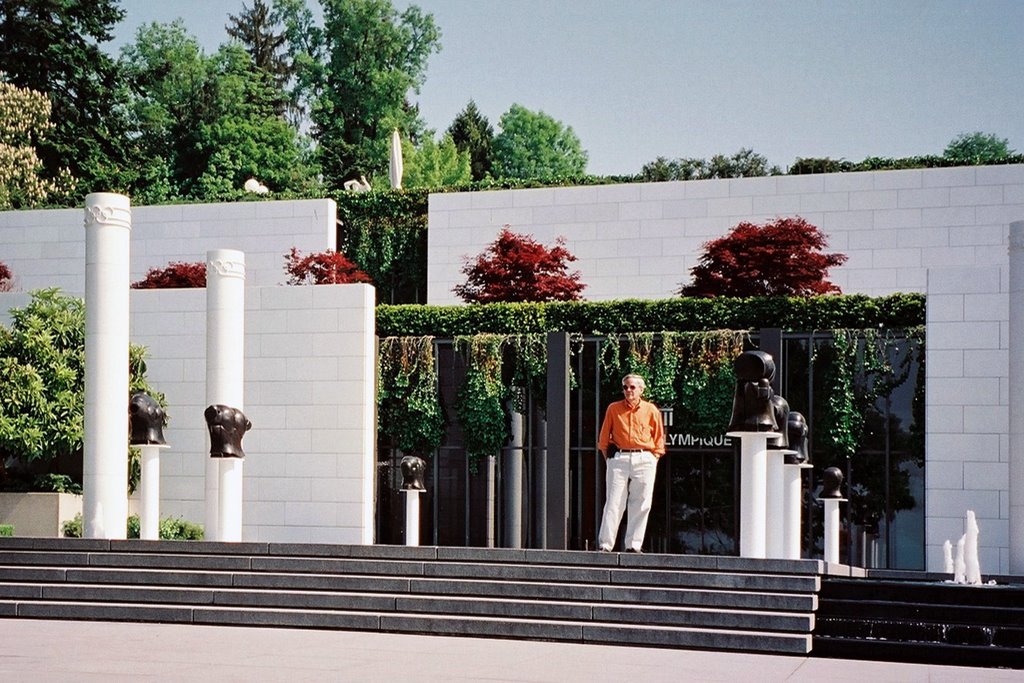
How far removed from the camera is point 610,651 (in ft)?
36.3

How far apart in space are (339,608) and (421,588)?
0.78 meters

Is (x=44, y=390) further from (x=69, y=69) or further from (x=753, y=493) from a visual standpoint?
(x=69, y=69)

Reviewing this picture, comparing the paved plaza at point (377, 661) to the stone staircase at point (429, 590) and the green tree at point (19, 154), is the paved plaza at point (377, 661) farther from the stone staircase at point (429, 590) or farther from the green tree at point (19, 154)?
the green tree at point (19, 154)

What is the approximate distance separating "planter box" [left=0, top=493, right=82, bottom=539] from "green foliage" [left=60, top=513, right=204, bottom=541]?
0.15 meters

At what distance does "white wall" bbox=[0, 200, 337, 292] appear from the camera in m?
26.9

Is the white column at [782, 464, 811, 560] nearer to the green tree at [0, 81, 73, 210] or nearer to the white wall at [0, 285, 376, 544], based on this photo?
the white wall at [0, 285, 376, 544]

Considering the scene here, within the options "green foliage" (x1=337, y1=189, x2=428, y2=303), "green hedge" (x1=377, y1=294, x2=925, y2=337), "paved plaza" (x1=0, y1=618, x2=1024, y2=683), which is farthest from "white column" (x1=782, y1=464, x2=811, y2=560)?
"green foliage" (x1=337, y1=189, x2=428, y2=303)

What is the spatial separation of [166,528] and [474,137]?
3798 cm

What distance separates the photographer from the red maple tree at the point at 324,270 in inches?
954

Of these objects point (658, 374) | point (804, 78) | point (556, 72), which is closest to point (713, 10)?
point (804, 78)

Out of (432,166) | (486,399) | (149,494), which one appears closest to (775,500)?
(486,399)

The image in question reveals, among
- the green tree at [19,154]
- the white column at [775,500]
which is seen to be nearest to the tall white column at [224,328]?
the white column at [775,500]

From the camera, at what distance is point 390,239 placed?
28141mm

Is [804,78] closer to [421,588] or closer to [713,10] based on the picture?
[713,10]
